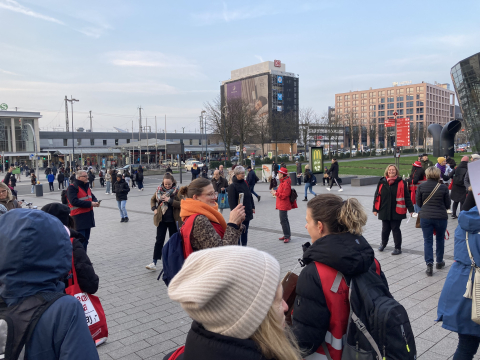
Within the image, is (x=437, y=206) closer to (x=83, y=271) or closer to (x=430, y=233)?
(x=430, y=233)

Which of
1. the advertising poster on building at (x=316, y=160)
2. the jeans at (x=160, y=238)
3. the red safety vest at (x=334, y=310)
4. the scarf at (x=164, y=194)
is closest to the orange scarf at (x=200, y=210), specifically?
the red safety vest at (x=334, y=310)

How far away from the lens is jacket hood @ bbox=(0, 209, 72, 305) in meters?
1.67

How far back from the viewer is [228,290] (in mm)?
1202

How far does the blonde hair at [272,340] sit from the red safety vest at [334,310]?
2.93 feet

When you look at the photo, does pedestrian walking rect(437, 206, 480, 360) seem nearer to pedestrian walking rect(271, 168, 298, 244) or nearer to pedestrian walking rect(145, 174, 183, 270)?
pedestrian walking rect(145, 174, 183, 270)

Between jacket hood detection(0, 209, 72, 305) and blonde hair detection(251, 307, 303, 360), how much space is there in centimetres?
107

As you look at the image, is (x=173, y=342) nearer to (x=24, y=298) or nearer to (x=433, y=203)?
(x=24, y=298)

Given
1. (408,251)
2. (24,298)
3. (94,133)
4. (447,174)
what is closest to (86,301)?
(24,298)

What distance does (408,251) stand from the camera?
7824mm

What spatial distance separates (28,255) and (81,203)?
5.67 meters

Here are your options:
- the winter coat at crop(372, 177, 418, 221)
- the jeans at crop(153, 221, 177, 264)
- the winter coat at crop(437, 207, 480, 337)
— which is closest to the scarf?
the jeans at crop(153, 221, 177, 264)

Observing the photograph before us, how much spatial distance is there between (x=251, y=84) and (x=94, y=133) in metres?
51.7

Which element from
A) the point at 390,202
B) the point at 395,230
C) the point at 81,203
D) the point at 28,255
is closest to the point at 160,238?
the point at 81,203

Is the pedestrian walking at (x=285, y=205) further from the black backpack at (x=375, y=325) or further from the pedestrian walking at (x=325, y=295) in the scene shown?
the black backpack at (x=375, y=325)
